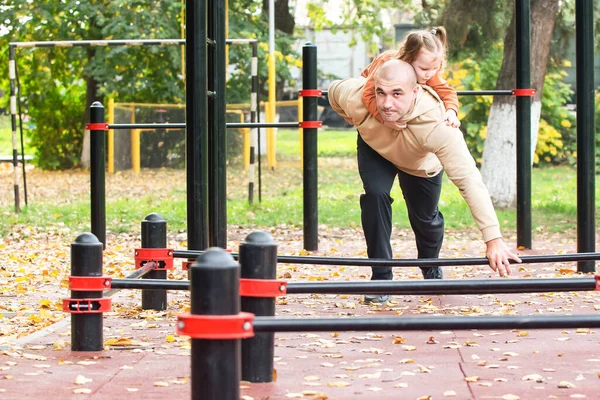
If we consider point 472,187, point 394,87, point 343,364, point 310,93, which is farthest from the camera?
point 310,93

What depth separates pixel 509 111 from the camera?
1320 centimetres

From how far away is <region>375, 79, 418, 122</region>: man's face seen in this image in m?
5.05

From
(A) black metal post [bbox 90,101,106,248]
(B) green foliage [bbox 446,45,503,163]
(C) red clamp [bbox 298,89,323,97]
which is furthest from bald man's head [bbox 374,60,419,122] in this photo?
(B) green foliage [bbox 446,45,503,163]

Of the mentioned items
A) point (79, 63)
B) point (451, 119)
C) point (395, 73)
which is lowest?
point (451, 119)

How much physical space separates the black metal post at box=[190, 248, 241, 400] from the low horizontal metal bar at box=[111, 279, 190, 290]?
132 cm

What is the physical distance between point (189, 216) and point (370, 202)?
106 centimetres

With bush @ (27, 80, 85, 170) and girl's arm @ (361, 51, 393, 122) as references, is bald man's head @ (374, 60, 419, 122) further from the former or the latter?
bush @ (27, 80, 85, 170)

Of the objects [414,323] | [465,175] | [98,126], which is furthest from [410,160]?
[98,126]

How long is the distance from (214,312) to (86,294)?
1629mm

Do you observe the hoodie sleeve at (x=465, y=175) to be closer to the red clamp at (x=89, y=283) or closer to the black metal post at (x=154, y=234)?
the black metal post at (x=154, y=234)

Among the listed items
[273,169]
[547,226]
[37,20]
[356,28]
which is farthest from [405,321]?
[356,28]

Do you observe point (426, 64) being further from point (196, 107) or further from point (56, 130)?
point (56, 130)

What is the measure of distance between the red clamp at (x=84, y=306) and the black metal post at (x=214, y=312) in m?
1.53

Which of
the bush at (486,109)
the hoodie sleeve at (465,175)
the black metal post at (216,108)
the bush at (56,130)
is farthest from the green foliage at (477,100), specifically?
the hoodie sleeve at (465,175)
